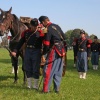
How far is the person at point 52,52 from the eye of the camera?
8398 mm

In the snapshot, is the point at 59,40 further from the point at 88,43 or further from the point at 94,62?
the point at 94,62

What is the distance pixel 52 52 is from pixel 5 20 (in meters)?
2.28

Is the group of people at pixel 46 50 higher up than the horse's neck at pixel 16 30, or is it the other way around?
the horse's neck at pixel 16 30

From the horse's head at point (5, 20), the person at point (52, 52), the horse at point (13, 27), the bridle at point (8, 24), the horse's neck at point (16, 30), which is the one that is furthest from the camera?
the horse's neck at point (16, 30)

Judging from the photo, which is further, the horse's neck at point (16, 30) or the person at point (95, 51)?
the person at point (95, 51)

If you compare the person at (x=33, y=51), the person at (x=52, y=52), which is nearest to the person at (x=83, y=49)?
the person at (x=33, y=51)

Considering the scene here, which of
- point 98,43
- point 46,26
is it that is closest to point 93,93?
point 46,26

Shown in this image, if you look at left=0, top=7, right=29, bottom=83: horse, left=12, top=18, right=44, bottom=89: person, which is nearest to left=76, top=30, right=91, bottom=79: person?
left=0, top=7, right=29, bottom=83: horse

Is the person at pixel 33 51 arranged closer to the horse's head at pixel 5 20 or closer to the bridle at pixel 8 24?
the horse's head at pixel 5 20

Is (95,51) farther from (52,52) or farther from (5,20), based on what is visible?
(52,52)

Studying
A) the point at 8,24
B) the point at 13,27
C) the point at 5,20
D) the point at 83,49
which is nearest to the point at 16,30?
the point at 13,27

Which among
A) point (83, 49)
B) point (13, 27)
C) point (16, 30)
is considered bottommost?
point (83, 49)

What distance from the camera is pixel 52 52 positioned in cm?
857

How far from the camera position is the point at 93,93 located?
953cm
